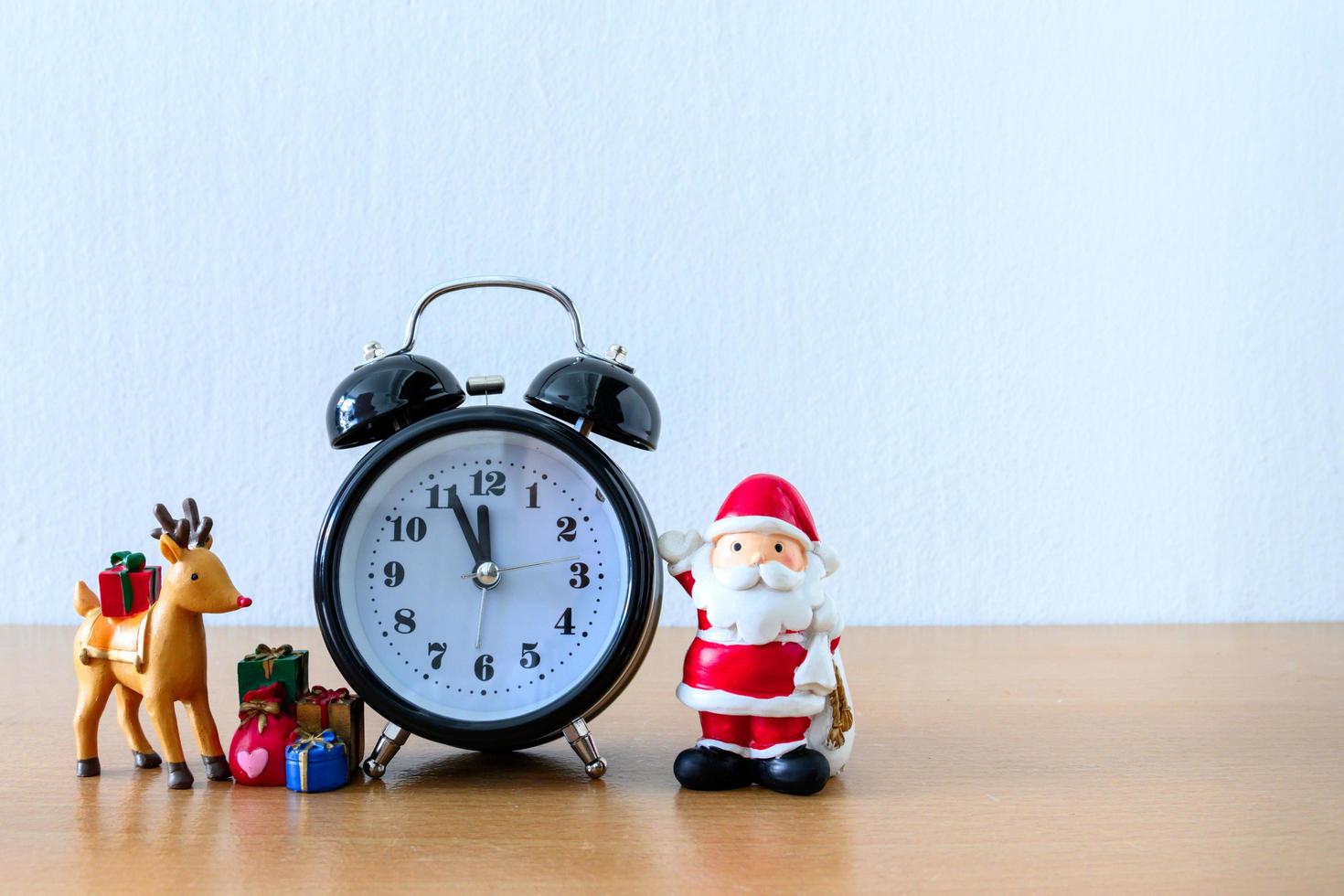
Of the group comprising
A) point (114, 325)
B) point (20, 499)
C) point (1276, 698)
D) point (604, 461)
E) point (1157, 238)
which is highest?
point (1157, 238)

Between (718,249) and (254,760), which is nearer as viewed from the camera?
(254,760)

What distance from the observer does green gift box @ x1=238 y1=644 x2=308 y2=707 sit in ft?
3.05

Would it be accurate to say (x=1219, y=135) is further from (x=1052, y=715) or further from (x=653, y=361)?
(x=1052, y=715)

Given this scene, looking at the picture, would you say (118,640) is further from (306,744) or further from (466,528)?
(466,528)

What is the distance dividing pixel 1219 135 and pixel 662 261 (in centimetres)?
86

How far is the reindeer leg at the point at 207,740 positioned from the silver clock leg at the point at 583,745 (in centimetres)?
28

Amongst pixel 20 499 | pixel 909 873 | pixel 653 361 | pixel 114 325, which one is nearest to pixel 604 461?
pixel 909 873

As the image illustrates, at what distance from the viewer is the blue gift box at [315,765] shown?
2.95 feet

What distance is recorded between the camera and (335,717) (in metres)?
0.93

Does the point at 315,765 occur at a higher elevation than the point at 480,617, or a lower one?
lower

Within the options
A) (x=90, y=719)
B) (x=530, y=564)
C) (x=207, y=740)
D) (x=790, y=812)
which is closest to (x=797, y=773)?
(x=790, y=812)

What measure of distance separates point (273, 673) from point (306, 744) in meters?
0.07

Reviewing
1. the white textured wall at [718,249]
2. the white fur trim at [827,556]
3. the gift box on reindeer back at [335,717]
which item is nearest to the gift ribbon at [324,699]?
the gift box on reindeer back at [335,717]

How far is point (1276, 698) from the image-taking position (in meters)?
1.25
